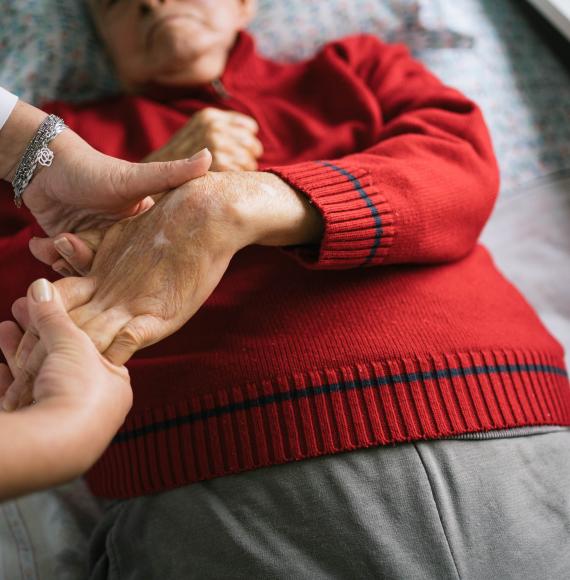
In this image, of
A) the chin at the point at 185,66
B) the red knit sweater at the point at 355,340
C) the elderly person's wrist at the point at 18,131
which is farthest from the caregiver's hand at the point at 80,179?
the chin at the point at 185,66

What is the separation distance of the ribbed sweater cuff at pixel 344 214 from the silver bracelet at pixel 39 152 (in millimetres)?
317

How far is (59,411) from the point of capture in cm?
58

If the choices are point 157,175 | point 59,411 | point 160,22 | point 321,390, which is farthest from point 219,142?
point 59,411

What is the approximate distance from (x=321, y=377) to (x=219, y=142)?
43 cm

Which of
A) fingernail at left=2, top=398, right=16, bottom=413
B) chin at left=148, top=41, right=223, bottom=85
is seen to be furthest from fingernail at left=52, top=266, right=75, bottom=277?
chin at left=148, top=41, right=223, bottom=85

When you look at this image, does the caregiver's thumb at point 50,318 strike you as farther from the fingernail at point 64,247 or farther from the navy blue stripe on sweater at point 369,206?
the navy blue stripe on sweater at point 369,206

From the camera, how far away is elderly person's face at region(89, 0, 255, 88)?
1.17 meters

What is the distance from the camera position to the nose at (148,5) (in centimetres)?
118

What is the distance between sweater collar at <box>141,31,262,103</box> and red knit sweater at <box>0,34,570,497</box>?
1.35 feet

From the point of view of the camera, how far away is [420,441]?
805mm

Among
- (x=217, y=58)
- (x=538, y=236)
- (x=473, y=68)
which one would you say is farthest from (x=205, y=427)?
(x=473, y=68)

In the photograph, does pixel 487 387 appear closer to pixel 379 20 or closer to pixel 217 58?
pixel 217 58

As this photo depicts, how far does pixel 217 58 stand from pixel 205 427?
79cm

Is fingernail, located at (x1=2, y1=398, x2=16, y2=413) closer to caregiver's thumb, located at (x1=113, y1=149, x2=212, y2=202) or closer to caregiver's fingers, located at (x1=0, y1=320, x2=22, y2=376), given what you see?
caregiver's fingers, located at (x1=0, y1=320, x2=22, y2=376)
